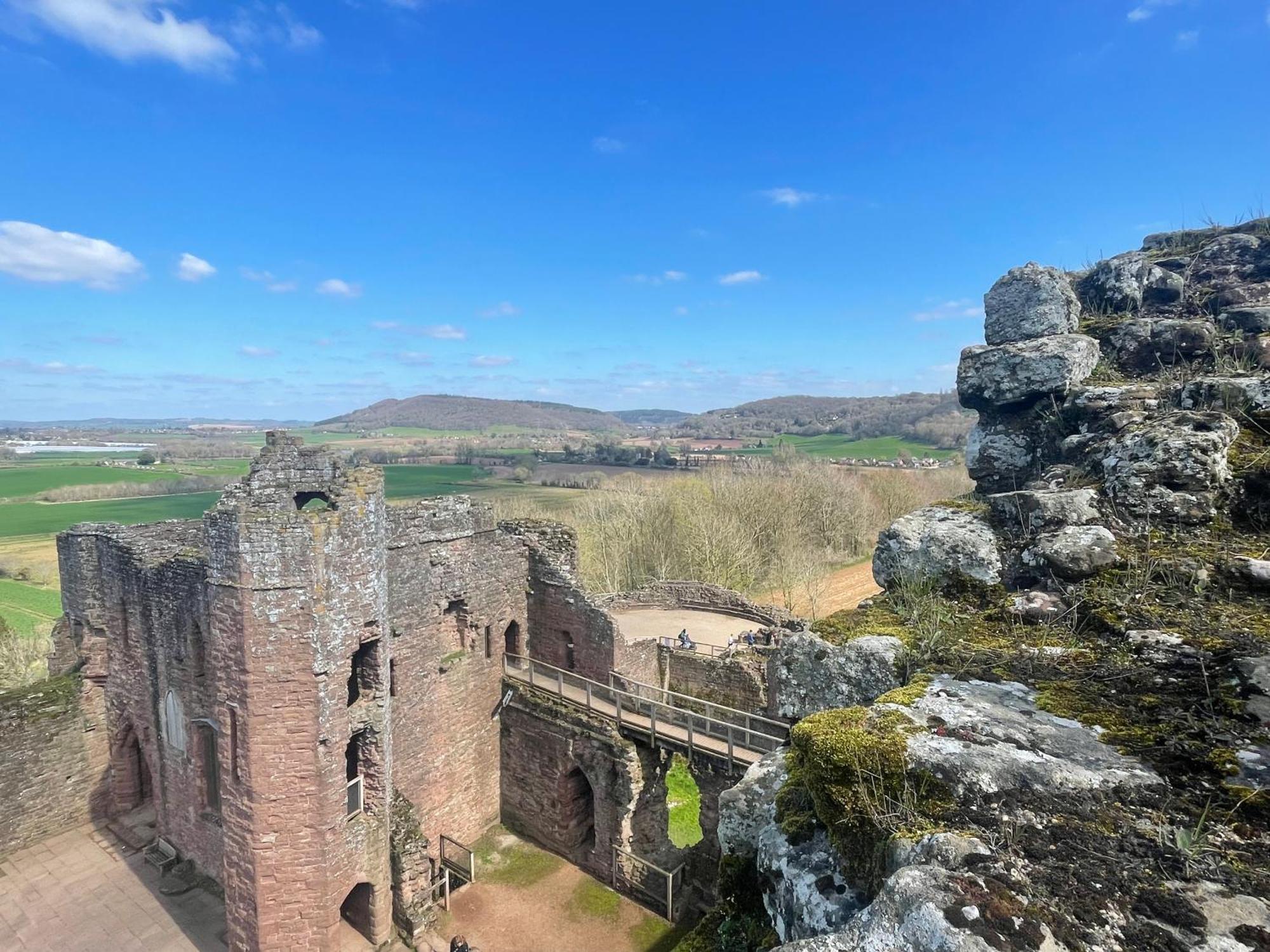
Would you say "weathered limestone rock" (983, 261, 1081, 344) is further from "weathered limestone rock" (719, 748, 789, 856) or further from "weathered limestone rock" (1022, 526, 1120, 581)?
"weathered limestone rock" (719, 748, 789, 856)

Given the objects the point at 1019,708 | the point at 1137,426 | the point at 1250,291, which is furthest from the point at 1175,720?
the point at 1250,291

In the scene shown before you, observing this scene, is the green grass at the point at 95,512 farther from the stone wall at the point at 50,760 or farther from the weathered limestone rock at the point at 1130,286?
the weathered limestone rock at the point at 1130,286

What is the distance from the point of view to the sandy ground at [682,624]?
23.3m

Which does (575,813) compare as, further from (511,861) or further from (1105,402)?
(1105,402)

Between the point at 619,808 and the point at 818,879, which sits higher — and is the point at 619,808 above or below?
below

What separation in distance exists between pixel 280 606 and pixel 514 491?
182 feet

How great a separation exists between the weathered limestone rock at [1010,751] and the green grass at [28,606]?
40.2m

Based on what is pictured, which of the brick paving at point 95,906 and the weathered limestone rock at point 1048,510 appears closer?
the weathered limestone rock at point 1048,510

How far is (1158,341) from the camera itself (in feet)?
25.9

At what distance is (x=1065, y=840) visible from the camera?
8.55ft

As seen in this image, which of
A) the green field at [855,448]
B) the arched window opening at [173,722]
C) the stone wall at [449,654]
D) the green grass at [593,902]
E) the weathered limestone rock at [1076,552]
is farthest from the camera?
the green field at [855,448]

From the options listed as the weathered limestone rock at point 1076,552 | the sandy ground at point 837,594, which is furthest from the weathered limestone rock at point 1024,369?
the sandy ground at point 837,594

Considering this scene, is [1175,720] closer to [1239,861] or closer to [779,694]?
[1239,861]

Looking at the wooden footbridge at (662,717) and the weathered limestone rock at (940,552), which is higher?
the weathered limestone rock at (940,552)
